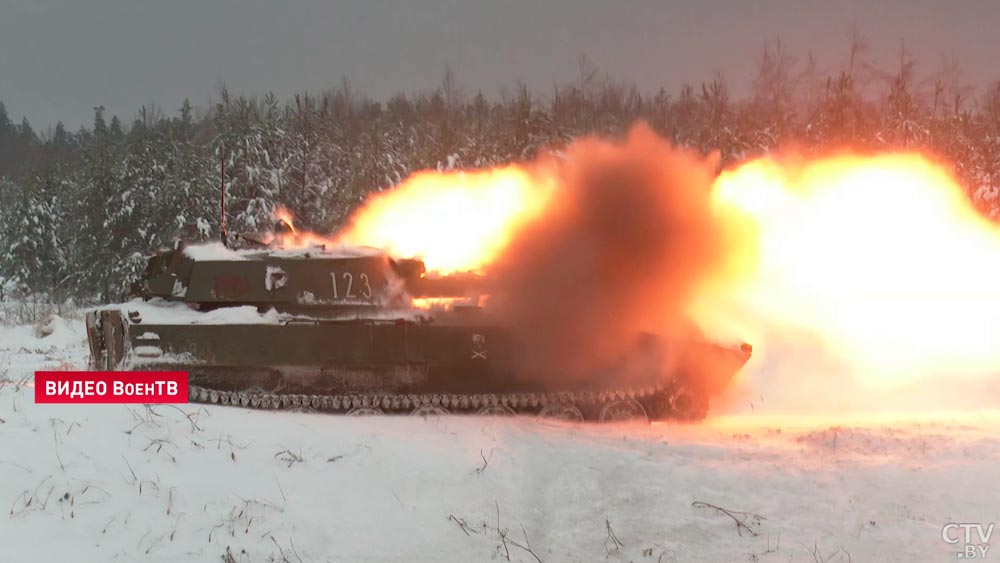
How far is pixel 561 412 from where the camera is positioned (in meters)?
9.28

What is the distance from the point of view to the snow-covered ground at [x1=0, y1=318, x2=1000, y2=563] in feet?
16.3

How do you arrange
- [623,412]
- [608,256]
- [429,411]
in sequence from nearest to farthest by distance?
1. [429,411]
2. [623,412]
3. [608,256]

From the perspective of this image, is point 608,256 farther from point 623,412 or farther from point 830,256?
point 830,256

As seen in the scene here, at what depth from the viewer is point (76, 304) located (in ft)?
126

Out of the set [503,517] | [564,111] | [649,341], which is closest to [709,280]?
[649,341]

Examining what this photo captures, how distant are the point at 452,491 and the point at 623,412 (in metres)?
3.97

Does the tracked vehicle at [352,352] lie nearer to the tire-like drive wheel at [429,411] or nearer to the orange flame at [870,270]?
the tire-like drive wheel at [429,411]

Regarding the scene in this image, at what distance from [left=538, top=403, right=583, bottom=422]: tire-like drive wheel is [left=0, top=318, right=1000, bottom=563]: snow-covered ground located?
4.22 ft

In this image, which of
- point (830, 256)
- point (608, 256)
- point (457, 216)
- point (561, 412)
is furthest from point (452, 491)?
point (830, 256)

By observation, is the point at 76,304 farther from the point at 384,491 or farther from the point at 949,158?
the point at 949,158

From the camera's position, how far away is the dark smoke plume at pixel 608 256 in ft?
31.2

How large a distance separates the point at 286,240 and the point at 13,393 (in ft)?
14.5

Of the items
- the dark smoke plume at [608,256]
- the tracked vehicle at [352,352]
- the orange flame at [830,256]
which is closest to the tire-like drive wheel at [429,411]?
the tracked vehicle at [352,352]

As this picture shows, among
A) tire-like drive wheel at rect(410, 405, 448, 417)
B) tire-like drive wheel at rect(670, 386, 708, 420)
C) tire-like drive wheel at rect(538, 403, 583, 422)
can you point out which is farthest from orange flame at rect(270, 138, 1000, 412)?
tire-like drive wheel at rect(538, 403, 583, 422)
